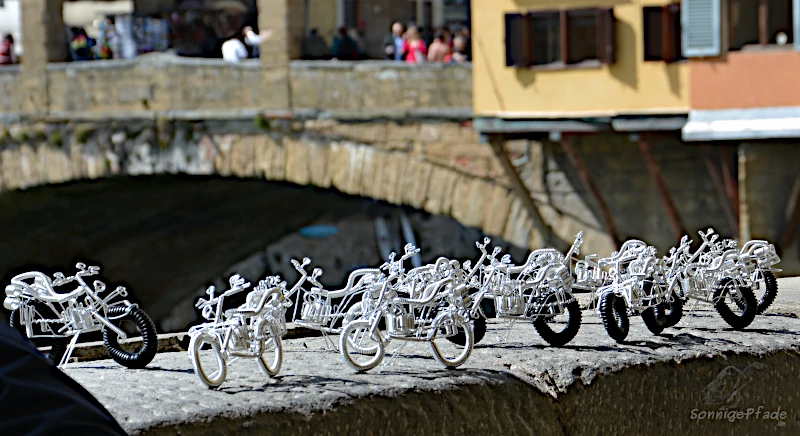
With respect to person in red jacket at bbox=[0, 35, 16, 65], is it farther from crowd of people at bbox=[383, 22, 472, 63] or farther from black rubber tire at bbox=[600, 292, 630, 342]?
black rubber tire at bbox=[600, 292, 630, 342]

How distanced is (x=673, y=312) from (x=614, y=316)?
224 millimetres

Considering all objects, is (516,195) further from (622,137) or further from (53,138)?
(53,138)

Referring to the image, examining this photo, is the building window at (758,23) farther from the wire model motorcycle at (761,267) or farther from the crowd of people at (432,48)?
the wire model motorcycle at (761,267)

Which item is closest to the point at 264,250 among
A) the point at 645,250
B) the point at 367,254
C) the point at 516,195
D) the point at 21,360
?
the point at 367,254

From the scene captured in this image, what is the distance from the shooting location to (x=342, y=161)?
637 inches

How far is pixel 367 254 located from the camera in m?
21.3

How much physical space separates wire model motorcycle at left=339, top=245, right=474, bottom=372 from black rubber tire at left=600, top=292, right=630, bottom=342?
0.27 m

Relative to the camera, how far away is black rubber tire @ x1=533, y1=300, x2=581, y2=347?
8.37 ft

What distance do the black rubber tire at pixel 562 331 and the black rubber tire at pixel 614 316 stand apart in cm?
5

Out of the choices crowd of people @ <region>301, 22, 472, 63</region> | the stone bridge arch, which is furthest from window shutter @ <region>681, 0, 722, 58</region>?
crowd of people @ <region>301, 22, 472, 63</region>

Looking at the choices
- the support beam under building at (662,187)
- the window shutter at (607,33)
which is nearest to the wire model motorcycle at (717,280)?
the window shutter at (607,33)

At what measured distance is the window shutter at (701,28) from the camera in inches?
515

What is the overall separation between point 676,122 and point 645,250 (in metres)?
10.8

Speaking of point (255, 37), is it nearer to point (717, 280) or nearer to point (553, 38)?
point (553, 38)
